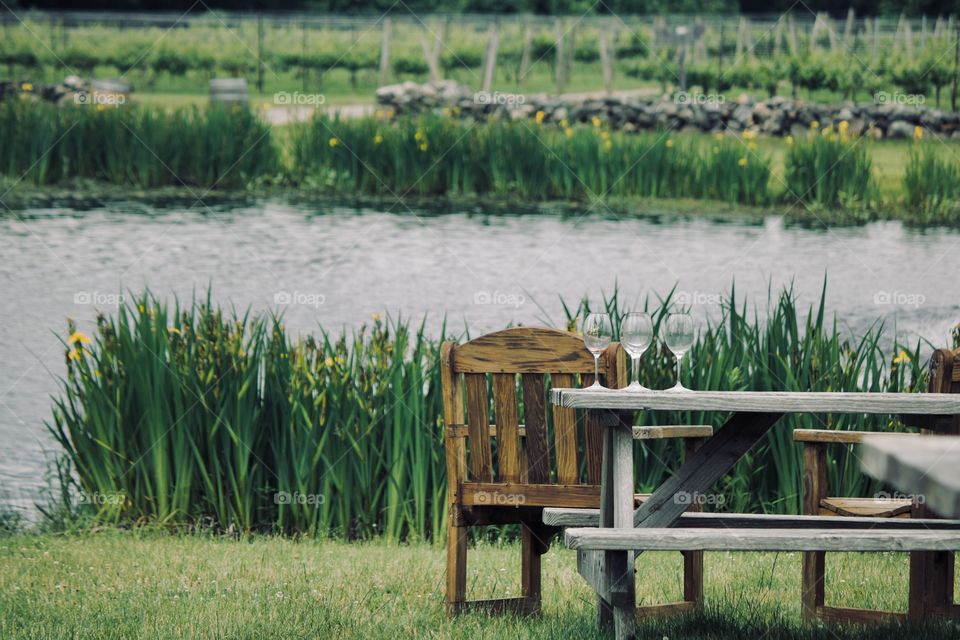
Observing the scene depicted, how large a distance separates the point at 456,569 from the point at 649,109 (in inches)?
267

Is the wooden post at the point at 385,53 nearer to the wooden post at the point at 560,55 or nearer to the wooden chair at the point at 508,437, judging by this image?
the wooden post at the point at 560,55

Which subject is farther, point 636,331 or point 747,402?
point 636,331

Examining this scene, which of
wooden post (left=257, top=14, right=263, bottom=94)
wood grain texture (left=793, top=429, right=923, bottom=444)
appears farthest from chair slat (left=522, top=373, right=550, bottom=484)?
wooden post (left=257, top=14, right=263, bottom=94)

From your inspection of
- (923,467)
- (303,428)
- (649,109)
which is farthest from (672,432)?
(649,109)

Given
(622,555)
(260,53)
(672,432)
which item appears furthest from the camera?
(260,53)

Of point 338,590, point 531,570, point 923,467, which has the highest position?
point 923,467

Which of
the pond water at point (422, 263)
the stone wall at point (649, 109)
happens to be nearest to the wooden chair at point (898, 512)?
the pond water at point (422, 263)

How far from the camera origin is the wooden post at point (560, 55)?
9250mm

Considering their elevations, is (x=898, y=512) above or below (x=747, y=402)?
below

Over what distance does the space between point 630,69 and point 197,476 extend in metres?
6.24

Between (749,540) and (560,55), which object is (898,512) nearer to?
(749,540)

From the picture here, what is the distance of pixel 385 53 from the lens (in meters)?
9.17

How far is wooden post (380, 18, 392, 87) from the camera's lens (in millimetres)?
9008

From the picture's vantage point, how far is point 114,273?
7.72m
